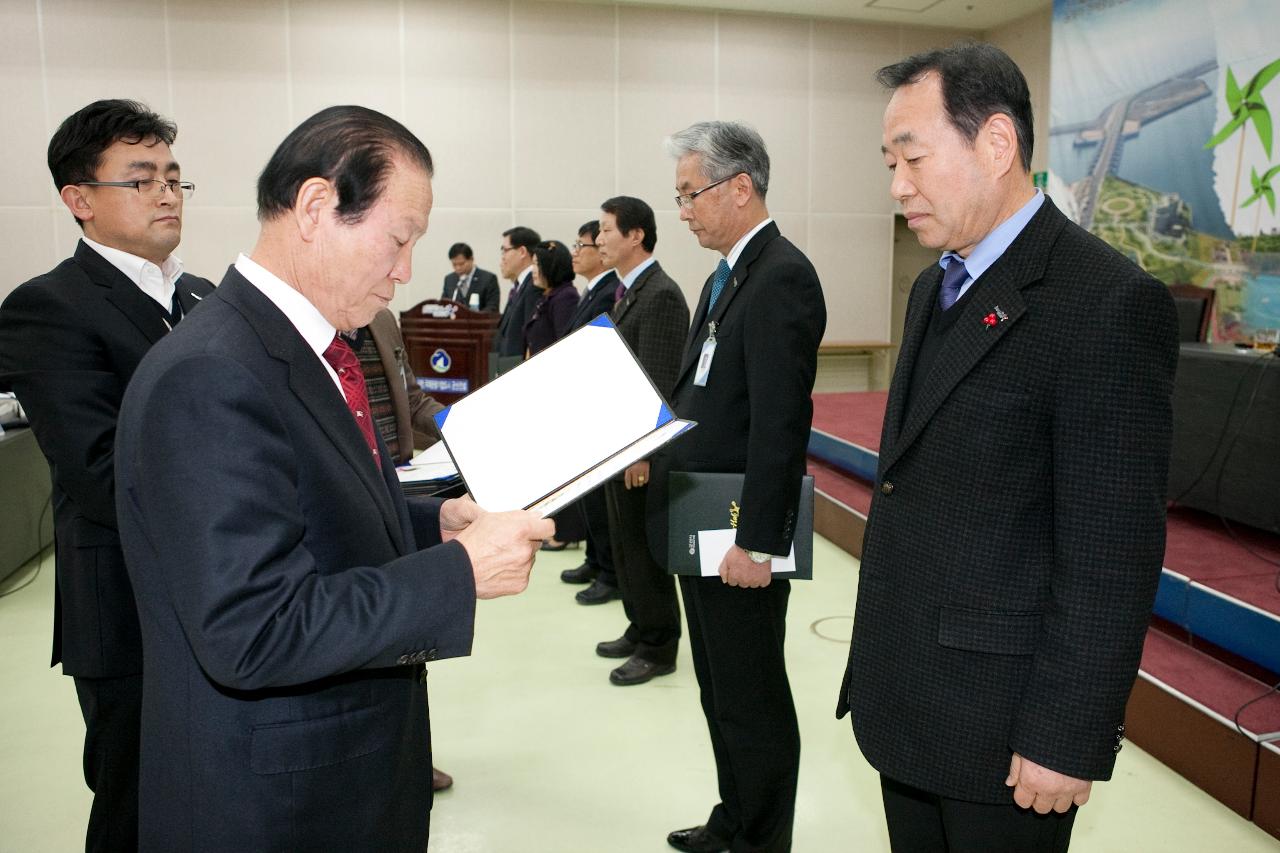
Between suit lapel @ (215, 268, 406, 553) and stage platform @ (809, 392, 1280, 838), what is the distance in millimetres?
2265

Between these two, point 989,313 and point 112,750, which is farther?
point 112,750

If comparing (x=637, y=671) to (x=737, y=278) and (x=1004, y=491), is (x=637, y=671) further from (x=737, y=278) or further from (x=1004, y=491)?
(x=1004, y=491)

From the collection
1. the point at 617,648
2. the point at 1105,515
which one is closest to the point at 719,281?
the point at 1105,515

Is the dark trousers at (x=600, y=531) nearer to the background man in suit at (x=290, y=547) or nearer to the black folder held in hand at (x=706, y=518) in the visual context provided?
the black folder held in hand at (x=706, y=518)

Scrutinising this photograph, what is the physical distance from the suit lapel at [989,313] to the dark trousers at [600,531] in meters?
2.86

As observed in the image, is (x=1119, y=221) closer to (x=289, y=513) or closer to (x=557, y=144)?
(x=557, y=144)

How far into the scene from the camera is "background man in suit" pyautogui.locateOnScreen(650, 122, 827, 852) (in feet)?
6.00

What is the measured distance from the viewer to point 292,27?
7738 mm

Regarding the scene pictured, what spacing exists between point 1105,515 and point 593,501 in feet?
10.2

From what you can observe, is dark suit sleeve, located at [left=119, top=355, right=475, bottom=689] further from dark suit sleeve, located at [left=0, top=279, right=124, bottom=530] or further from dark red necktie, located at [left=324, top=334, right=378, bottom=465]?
dark suit sleeve, located at [left=0, top=279, right=124, bottom=530]

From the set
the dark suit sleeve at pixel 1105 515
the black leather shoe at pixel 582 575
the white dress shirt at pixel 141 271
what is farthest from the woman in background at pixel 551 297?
the dark suit sleeve at pixel 1105 515

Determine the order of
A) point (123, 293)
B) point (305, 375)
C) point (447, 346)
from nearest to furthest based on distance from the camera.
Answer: point (305, 375)
point (123, 293)
point (447, 346)

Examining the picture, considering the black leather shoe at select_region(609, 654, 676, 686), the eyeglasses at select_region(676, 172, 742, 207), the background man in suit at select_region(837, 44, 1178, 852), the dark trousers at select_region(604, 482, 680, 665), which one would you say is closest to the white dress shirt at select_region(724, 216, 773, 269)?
the eyeglasses at select_region(676, 172, 742, 207)

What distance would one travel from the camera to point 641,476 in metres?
3.12
